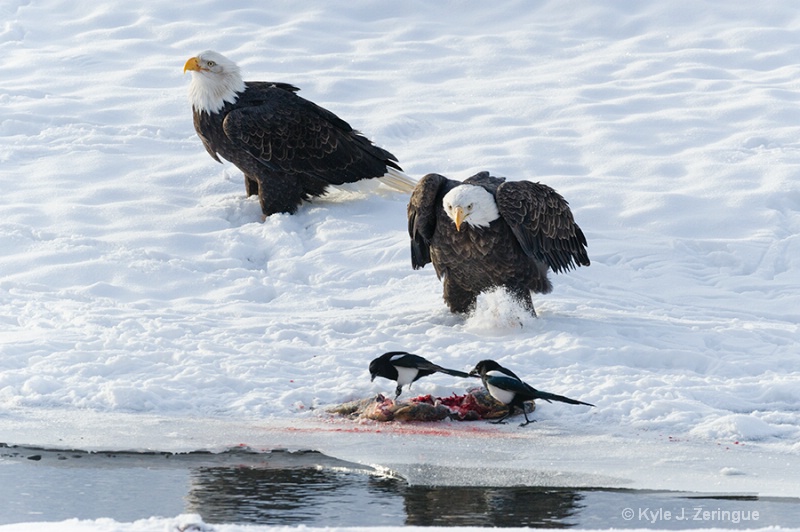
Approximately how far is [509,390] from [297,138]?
4709 millimetres

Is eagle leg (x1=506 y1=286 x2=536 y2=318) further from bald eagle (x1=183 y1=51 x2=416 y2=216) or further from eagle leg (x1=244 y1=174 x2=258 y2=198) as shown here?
eagle leg (x1=244 y1=174 x2=258 y2=198)

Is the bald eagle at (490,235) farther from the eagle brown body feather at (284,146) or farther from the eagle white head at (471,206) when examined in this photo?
the eagle brown body feather at (284,146)

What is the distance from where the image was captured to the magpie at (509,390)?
6.62 m

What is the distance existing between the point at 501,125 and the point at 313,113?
125 inches

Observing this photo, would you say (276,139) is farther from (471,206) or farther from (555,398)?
(555,398)

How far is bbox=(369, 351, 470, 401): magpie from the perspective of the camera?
22.9ft

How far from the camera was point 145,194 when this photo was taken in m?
11.9

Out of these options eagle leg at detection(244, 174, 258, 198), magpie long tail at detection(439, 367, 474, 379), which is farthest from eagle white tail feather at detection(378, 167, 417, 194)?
magpie long tail at detection(439, 367, 474, 379)

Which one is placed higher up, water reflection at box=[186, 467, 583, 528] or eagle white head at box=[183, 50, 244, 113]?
A: eagle white head at box=[183, 50, 244, 113]

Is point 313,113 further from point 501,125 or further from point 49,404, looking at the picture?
point 49,404

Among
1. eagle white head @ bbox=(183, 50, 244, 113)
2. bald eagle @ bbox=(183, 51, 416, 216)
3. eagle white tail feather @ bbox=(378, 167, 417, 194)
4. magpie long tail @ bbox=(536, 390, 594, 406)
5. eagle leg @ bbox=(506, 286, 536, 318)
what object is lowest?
magpie long tail @ bbox=(536, 390, 594, 406)

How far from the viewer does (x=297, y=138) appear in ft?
35.5

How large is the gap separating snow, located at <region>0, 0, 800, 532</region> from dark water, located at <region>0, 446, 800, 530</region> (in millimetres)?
260

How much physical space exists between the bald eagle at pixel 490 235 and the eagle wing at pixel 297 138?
96.4 inches
